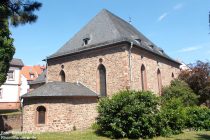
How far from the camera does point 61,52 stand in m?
25.1

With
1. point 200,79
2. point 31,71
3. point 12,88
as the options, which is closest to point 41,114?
point 200,79

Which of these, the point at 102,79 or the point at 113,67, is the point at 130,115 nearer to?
the point at 113,67

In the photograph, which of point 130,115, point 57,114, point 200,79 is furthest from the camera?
point 200,79

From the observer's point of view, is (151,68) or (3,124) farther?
(151,68)

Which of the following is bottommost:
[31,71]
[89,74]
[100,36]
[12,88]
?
[12,88]

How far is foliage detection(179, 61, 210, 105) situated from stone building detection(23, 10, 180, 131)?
3.34 m

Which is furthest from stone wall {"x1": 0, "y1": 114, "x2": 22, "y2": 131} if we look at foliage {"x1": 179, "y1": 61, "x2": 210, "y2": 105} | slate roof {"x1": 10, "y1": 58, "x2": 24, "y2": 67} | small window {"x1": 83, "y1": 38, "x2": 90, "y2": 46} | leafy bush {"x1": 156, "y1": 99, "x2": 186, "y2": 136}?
foliage {"x1": 179, "y1": 61, "x2": 210, "y2": 105}

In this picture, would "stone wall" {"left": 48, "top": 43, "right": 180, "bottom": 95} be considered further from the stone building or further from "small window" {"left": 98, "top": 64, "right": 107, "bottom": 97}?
"small window" {"left": 98, "top": 64, "right": 107, "bottom": 97}

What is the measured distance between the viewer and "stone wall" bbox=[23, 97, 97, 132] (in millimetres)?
18034

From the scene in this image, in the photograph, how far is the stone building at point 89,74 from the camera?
722 inches

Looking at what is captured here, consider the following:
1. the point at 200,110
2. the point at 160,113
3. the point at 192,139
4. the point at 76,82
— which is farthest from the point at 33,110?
the point at 200,110

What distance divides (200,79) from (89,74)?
14.2m

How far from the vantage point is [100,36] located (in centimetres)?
2306

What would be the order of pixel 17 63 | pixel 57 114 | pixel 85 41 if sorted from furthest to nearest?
pixel 17 63, pixel 85 41, pixel 57 114
